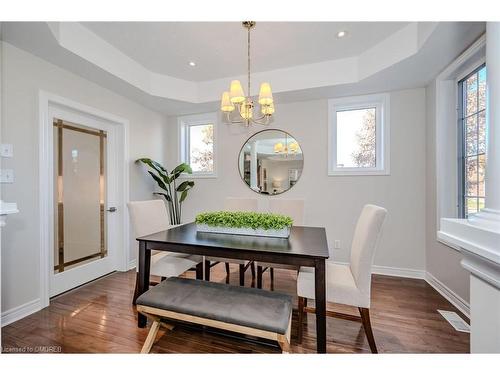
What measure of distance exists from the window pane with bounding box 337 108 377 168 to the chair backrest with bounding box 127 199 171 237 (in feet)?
8.21

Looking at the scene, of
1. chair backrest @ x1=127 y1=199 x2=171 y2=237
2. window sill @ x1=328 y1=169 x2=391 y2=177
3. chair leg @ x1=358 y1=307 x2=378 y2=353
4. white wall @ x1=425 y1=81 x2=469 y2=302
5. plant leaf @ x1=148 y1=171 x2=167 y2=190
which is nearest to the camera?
chair leg @ x1=358 y1=307 x2=378 y2=353

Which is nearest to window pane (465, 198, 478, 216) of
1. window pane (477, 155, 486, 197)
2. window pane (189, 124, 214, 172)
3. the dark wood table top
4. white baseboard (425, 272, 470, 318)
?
window pane (477, 155, 486, 197)

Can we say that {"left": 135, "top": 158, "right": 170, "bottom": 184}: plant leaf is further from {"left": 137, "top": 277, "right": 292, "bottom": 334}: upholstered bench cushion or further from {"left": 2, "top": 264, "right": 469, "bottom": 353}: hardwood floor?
{"left": 137, "top": 277, "right": 292, "bottom": 334}: upholstered bench cushion

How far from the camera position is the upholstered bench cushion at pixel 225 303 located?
1.27 metres

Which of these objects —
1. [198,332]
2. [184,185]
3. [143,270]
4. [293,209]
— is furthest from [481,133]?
[184,185]

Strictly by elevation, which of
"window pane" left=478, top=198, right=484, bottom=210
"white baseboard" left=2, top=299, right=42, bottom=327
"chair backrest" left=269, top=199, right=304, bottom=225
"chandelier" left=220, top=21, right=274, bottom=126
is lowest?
"white baseboard" left=2, top=299, right=42, bottom=327

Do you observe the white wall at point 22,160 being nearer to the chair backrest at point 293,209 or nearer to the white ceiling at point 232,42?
the white ceiling at point 232,42

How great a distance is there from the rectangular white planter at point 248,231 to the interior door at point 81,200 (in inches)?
67.5

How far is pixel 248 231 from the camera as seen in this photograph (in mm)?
1990

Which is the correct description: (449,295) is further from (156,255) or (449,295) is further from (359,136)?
(156,255)

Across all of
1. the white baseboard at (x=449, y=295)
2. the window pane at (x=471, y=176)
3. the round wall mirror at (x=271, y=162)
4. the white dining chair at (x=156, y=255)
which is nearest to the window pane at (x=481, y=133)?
the window pane at (x=471, y=176)

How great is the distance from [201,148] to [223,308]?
123 inches

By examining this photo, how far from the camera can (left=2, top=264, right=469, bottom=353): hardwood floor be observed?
165 cm
